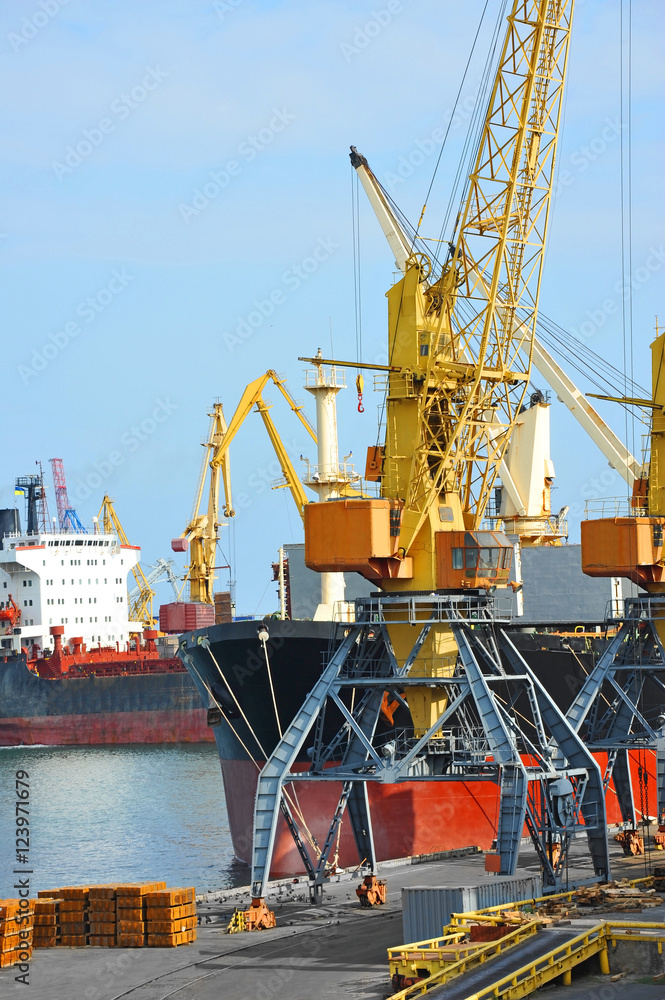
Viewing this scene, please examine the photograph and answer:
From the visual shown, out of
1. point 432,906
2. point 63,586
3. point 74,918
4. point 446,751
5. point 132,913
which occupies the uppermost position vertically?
point 63,586

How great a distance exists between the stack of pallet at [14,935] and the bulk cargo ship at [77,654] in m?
53.8

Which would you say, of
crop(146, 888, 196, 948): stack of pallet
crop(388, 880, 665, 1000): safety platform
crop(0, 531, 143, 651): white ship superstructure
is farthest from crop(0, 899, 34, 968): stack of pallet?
crop(0, 531, 143, 651): white ship superstructure

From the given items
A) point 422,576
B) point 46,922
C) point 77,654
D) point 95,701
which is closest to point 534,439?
point 422,576

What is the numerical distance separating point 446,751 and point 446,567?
4142 millimetres

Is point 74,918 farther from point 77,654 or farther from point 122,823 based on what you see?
point 77,654

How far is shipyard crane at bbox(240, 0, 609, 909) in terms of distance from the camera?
88.0ft

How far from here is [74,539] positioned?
331ft

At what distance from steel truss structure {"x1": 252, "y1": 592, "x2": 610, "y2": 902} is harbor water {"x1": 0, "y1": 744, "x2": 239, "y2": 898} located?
35.5ft

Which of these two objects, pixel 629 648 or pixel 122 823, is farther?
pixel 122 823

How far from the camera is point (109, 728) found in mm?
89000

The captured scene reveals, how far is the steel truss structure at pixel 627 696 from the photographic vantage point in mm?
33688

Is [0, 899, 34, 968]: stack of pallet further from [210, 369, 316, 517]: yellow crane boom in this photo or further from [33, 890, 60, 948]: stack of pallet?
[210, 369, 316, 517]: yellow crane boom

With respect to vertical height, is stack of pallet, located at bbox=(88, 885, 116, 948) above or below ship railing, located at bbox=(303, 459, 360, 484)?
below

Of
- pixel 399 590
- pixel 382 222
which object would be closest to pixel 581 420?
pixel 382 222
